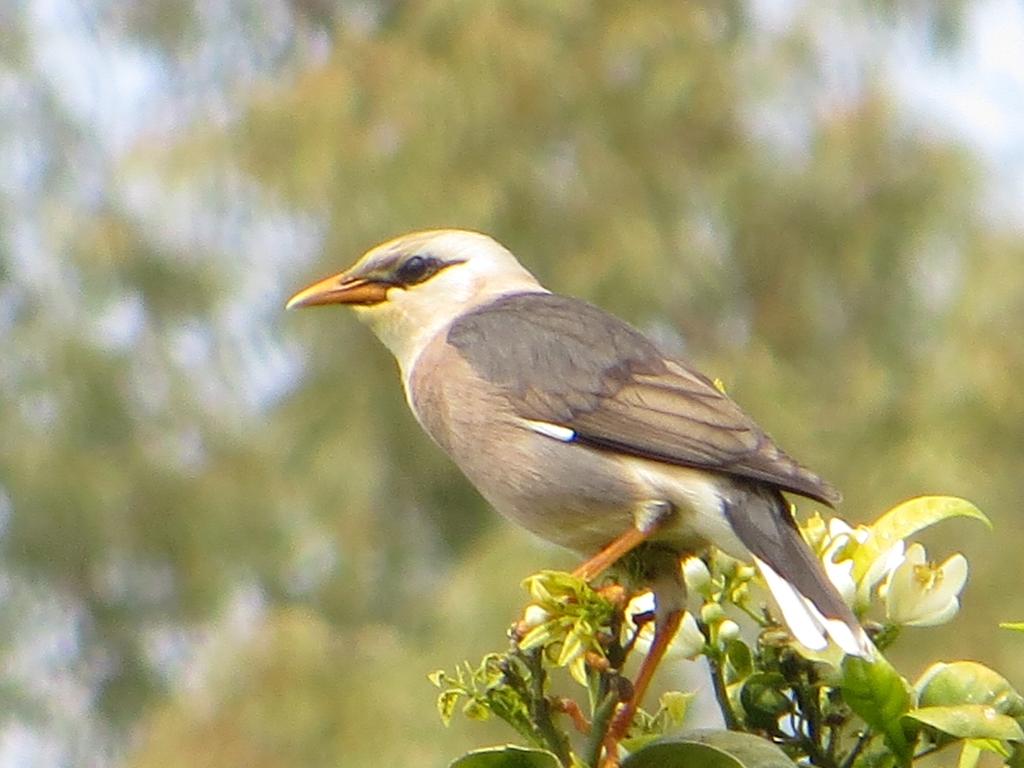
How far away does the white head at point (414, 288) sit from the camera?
5.05 metres

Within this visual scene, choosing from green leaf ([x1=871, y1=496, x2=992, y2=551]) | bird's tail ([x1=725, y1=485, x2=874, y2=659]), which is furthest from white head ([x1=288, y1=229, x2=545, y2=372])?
green leaf ([x1=871, y1=496, x2=992, y2=551])

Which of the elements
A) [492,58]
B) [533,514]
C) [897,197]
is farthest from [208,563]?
[533,514]

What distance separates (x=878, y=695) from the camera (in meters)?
2.81

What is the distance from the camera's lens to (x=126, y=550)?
1723 centimetres

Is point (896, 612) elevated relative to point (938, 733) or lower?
elevated

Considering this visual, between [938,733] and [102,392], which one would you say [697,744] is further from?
[102,392]

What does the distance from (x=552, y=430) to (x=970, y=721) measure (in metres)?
1.71

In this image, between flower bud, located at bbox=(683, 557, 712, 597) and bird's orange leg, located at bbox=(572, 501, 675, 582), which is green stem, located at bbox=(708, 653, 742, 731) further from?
bird's orange leg, located at bbox=(572, 501, 675, 582)

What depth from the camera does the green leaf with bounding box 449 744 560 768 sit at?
284cm

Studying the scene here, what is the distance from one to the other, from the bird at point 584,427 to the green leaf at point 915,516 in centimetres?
12

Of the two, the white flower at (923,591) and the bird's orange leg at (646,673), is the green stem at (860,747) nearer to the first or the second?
the white flower at (923,591)

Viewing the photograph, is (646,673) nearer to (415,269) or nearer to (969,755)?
(969,755)

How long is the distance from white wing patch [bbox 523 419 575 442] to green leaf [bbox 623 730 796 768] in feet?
4.71

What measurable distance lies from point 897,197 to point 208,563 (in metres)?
6.22
